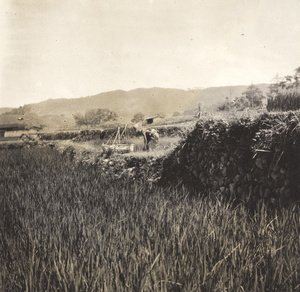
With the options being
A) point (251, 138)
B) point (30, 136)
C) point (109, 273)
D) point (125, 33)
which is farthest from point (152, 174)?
point (30, 136)

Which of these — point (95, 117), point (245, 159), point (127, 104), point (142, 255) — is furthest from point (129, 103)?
point (142, 255)

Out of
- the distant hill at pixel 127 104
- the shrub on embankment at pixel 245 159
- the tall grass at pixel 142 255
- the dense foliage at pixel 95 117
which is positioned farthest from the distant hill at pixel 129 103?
the tall grass at pixel 142 255

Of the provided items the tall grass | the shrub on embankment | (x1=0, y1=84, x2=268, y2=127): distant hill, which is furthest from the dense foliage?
the tall grass

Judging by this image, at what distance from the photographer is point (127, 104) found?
12.3 m

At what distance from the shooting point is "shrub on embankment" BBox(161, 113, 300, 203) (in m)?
3.75

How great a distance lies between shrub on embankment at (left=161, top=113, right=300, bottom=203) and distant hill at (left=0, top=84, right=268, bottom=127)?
6.07m

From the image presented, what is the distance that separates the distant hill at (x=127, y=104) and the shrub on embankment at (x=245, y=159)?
6.07 metres

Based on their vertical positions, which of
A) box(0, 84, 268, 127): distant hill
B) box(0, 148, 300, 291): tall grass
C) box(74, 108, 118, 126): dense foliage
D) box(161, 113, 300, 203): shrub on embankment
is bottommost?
box(0, 148, 300, 291): tall grass

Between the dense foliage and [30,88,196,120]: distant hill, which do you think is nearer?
[30,88,196,120]: distant hill

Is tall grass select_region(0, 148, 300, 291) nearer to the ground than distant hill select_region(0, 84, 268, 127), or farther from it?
nearer to the ground

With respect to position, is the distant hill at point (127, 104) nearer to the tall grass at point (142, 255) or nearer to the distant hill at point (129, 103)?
the distant hill at point (129, 103)

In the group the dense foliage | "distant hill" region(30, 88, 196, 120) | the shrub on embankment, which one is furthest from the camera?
the dense foliage

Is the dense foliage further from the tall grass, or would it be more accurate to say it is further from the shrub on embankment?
the tall grass

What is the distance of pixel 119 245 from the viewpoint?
249 cm
